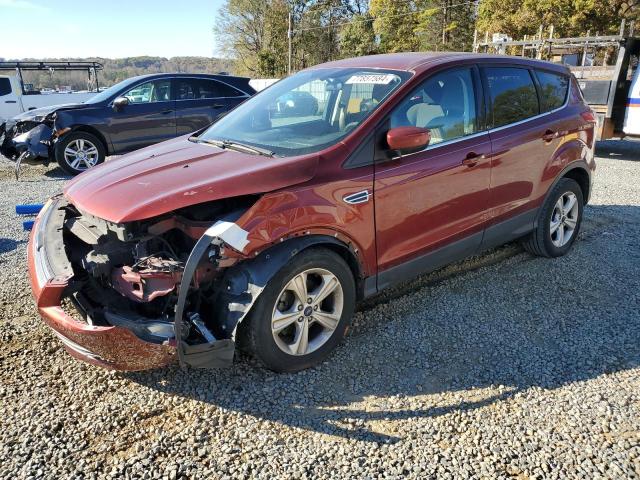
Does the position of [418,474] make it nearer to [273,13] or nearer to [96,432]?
[96,432]

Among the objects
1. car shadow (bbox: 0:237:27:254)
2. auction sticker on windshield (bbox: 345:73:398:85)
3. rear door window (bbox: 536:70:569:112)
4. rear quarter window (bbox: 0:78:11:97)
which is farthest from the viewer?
rear quarter window (bbox: 0:78:11:97)

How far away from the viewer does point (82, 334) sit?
257cm

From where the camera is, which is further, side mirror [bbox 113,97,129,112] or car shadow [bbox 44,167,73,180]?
car shadow [bbox 44,167,73,180]

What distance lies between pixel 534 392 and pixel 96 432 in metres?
2.42

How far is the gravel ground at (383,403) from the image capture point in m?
2.44

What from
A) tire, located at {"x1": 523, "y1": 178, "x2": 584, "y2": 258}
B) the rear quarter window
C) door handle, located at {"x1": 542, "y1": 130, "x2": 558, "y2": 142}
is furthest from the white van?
the rear quarter window

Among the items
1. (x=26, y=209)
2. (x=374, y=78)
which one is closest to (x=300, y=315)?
(x=374, y=78)

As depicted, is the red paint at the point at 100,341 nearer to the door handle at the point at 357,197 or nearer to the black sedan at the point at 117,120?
the door handle at the point at 357,197

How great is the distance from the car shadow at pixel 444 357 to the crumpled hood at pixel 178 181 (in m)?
1.06

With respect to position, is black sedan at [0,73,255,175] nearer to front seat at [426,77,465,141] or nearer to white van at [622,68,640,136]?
front seat at [426,77,465,141]

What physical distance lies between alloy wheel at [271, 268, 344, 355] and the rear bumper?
0.68m

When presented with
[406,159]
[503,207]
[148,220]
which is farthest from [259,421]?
[503,207]

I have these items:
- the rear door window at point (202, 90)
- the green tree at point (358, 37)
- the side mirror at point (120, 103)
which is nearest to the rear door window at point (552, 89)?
the rear door window at point (202, 90)

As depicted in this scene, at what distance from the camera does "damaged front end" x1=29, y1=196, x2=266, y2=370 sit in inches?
102
